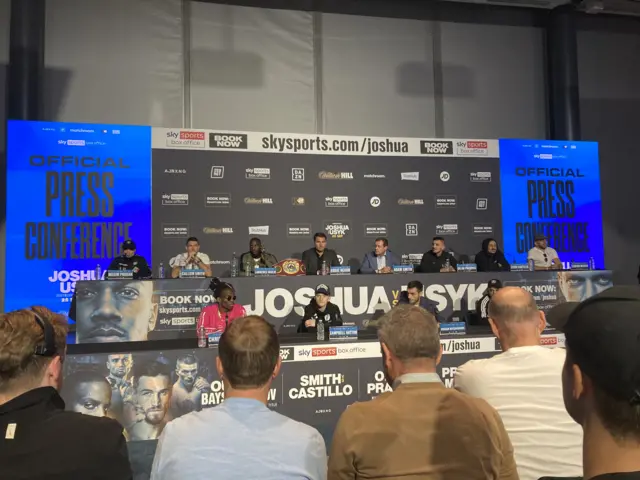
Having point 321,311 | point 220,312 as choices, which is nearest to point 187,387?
point 220,312

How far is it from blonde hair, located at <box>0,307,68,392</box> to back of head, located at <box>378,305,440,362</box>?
74cm

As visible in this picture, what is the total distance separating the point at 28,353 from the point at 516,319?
126 centimetres

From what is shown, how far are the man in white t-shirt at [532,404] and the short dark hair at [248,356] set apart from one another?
1.98 ft

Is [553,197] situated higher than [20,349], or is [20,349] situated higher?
[553,197]

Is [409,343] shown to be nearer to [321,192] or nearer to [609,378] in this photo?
[609,378]

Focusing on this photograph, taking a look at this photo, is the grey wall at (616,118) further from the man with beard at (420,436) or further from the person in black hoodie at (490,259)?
the man with beard at (420,436)

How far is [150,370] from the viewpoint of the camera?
3.29 metres

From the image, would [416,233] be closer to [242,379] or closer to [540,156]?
[540,156]

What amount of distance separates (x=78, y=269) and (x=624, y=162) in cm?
766

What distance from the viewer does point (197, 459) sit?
1107mm

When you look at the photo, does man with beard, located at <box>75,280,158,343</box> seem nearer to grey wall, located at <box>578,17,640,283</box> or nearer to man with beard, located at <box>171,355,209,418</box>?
man with beard, located at <box>171,355,209,418</box>

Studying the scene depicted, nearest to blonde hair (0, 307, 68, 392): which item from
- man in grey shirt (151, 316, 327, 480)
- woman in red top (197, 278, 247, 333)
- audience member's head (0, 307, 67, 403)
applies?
audience member's head (0, 307, 67, 403)

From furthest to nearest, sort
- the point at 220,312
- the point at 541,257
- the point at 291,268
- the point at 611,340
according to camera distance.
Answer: the point at 541,257 → the point at 291,268 → the point at 220,312 → the point at 611,340

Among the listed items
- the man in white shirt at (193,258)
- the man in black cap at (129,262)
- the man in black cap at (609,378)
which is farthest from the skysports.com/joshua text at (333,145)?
the man in black cap at (609,378)
